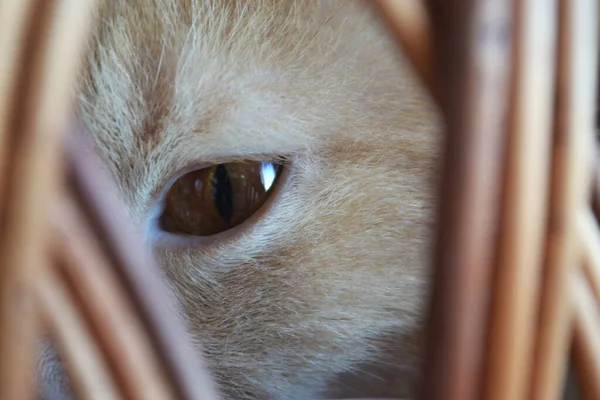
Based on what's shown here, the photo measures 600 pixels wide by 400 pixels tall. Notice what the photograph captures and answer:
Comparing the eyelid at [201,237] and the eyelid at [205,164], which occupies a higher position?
the eyelid at [205,164]

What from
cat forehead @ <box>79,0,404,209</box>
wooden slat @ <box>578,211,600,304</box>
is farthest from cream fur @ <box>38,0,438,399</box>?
wooden slat @ <box>578,211,600,304</box>

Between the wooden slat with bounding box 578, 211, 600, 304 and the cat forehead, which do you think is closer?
the wooden slat with bounding box 578, 211, 600, 304

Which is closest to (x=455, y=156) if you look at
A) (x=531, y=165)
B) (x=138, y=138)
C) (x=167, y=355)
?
(x=531, y=165)

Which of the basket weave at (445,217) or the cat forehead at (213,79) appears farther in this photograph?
the cat forehead at (213,79)

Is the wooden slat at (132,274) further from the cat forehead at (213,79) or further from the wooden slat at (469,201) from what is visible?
the cat forehead at (213,79)

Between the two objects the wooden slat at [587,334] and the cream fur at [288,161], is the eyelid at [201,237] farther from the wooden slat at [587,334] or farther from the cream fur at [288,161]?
the wooden slat at [587,334]

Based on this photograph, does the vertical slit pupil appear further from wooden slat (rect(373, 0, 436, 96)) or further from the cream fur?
wooden slat (rect(373, 0, 436, 96))

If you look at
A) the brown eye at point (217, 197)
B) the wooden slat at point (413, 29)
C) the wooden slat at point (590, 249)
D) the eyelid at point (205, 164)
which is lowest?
the wooden slat at point (590, 249)

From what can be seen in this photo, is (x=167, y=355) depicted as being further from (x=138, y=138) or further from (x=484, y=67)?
(x=138, y=138)

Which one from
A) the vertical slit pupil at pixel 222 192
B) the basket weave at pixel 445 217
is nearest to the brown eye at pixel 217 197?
the vertical slit pupil at pixel 222 192
